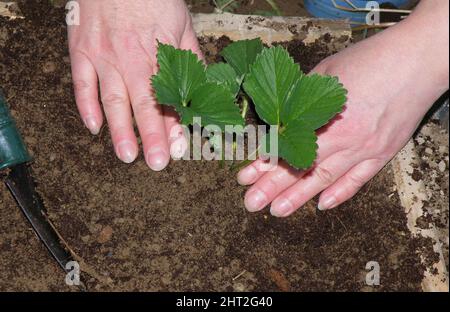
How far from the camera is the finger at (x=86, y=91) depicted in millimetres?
1307

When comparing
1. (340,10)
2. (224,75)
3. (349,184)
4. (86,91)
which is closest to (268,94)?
(224,75)

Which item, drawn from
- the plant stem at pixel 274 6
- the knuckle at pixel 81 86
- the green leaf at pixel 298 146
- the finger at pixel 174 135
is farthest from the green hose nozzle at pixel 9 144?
the plant stem at pixel 274 6

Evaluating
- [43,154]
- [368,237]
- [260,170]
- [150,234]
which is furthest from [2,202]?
[368,237]

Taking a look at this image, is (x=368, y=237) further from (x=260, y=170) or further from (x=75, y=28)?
(x=75, y=28)

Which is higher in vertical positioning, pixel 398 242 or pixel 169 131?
pixel 169 131

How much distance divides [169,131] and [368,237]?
53 centimetres

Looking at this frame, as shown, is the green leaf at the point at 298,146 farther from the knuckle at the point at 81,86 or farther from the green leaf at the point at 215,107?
the knuckle at the point at 81,86

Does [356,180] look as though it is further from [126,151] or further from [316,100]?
[126,151]

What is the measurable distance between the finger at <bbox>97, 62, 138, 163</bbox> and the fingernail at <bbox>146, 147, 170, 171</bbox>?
0.14ft

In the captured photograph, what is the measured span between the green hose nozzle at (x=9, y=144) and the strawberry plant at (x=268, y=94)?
14.1 inches
